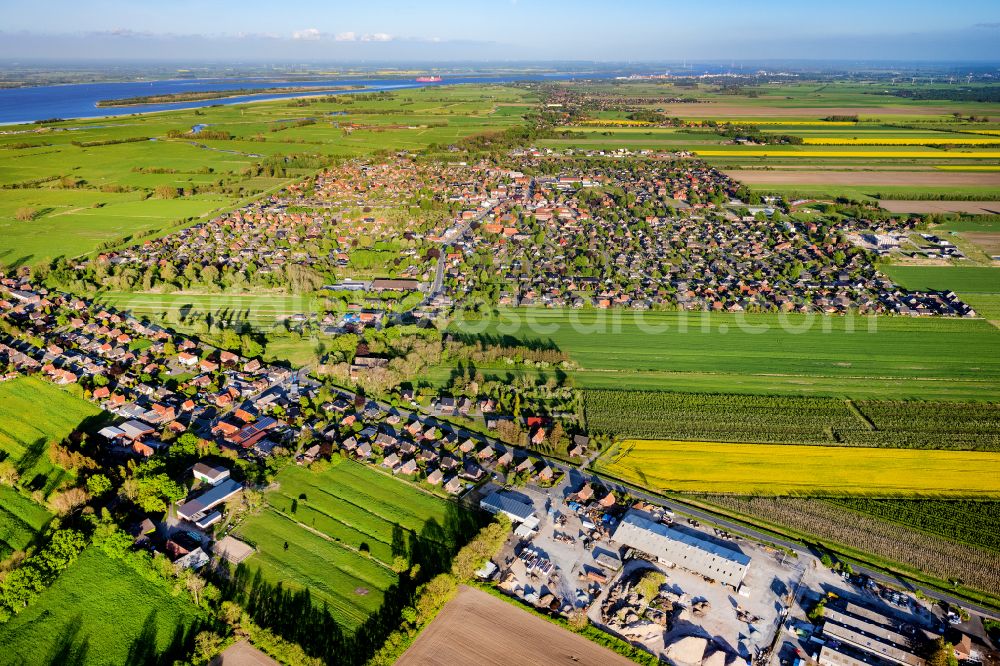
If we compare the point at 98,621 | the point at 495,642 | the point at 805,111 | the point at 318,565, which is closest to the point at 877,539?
the point at 495,642

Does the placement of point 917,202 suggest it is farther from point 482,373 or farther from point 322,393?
point 322,393

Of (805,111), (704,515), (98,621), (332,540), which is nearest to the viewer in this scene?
(98,621)

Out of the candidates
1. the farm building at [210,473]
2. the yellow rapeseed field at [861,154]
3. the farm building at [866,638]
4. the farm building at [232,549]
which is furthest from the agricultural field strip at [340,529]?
the yellow rapeseed field at [861,154]

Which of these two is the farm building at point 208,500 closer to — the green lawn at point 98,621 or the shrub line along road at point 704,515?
the green lawn at point 98,621

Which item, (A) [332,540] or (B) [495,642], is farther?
(A) [332,540]

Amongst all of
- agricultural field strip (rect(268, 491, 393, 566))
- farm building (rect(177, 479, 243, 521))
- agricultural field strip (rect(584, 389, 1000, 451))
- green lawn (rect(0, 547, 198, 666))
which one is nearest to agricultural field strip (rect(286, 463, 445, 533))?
agricultural field strip (rect(268, 491, 393, 566))

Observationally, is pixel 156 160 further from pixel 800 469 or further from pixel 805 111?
pixel 805 111

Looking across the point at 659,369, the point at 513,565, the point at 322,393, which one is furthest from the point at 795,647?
the point at 322,393
